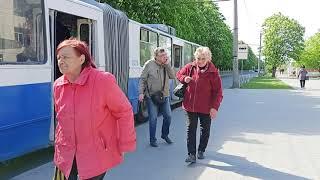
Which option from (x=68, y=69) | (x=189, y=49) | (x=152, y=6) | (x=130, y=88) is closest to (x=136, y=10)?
(x=152, y=6)

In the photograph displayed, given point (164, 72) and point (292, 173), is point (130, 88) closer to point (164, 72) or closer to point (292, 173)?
point (164, 72)

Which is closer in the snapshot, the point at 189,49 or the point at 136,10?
the point at 189,49

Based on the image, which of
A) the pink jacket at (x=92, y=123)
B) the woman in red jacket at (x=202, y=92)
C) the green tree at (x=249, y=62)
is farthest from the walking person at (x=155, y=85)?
the green tree at (x=249, y=62)

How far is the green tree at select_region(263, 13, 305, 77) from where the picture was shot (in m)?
81.4

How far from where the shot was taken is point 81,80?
11.9ft

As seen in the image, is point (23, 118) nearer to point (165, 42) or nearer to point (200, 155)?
point (200, 155)

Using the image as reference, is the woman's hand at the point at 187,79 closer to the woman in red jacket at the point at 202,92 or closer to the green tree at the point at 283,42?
the woman in red jacket at the point at 202,92

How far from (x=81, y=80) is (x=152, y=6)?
22.8 m

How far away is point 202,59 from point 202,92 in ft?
1.60

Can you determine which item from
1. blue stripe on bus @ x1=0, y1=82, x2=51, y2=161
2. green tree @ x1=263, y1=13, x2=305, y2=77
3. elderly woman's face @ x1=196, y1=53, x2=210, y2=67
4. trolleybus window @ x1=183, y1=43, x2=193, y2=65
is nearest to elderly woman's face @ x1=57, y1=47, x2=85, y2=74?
blue stripe on bus @ x1=0, y1=82, x2=51, y2=161

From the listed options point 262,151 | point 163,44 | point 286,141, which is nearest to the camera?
point 262,151

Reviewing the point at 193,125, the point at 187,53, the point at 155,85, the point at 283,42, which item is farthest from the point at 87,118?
the point at 283,42

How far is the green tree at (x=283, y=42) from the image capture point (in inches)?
3204

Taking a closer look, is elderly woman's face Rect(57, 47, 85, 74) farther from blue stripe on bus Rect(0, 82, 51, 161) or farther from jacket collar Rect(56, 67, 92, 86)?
blue stripe on bus Rect(0, 82, 51, 161)
